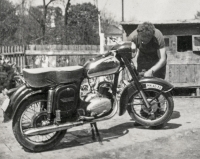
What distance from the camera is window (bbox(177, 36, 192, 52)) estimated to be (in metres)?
13.2

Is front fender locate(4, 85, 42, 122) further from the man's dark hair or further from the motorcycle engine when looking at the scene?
the man's dark hair

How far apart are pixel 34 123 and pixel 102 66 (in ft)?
3.74

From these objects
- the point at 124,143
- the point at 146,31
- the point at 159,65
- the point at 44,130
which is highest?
the point at 146,31

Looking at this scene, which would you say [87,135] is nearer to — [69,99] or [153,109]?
[69,99]

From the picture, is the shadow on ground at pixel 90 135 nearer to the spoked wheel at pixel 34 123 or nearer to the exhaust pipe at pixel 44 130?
the spoked wheel at pixel 34 123

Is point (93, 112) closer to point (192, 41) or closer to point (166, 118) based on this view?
point (166, 118)

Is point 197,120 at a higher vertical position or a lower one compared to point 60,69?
lower

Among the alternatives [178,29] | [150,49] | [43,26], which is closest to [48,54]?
[178,29]

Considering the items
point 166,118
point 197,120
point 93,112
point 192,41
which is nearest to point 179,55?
point 192,41

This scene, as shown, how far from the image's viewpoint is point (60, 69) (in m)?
4.19

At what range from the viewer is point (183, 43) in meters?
13.4

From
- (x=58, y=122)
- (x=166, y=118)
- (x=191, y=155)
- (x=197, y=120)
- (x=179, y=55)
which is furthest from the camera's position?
(x=179, y=55)

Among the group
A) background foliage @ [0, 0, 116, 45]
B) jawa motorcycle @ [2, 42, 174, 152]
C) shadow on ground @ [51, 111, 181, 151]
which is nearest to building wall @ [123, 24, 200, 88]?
shadow on ground @ [51, 111, 181, 151]

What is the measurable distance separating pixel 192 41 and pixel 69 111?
975cm
